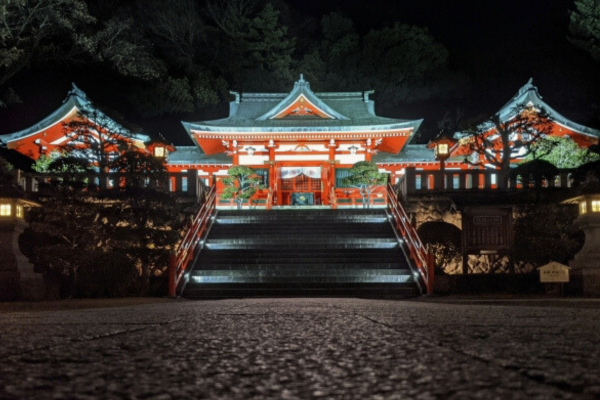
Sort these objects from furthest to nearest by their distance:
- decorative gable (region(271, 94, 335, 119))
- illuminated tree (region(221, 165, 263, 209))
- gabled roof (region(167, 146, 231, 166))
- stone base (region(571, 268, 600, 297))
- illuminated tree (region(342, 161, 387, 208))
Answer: gabled roof (region(167, 146, 231, 166))
decorative gable (region(271, 94, 335, 119))
illuminated tree (region(221, 165, 263, 209))
illuminated tree (region(342, 161, 387, 208))
stone base (region(571, 268, 600, 297))

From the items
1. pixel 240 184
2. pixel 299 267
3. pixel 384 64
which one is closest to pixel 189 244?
pixel 299 267

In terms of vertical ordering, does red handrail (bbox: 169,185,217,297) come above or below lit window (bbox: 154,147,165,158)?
below

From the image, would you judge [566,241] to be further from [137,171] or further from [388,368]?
[388,368]

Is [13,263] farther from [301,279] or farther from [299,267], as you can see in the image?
[299,267]

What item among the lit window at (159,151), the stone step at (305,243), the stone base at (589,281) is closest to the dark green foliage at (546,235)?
the stone base at (589,281)

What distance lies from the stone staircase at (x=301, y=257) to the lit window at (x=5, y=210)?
11.8ft

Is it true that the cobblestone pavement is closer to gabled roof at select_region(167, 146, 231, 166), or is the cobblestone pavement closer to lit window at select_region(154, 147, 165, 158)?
lit window at select_region(154, 147, 165, 158)

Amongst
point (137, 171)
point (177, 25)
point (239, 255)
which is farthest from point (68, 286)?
point (177, 25)

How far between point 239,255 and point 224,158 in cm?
1320

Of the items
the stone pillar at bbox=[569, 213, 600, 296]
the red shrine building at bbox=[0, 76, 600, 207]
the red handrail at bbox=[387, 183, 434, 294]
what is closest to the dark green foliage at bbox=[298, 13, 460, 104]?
the red shrine building at bbox=[0, 76, 600, 207]

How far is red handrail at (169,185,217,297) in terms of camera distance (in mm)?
11602

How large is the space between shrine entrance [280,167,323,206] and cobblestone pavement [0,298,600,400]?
76.3 ft

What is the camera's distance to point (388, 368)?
6.06 ft

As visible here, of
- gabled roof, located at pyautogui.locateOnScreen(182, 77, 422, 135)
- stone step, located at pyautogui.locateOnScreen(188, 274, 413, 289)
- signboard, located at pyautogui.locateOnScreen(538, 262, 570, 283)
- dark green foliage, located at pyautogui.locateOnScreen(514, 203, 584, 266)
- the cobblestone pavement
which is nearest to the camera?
the cobblestone pavement
